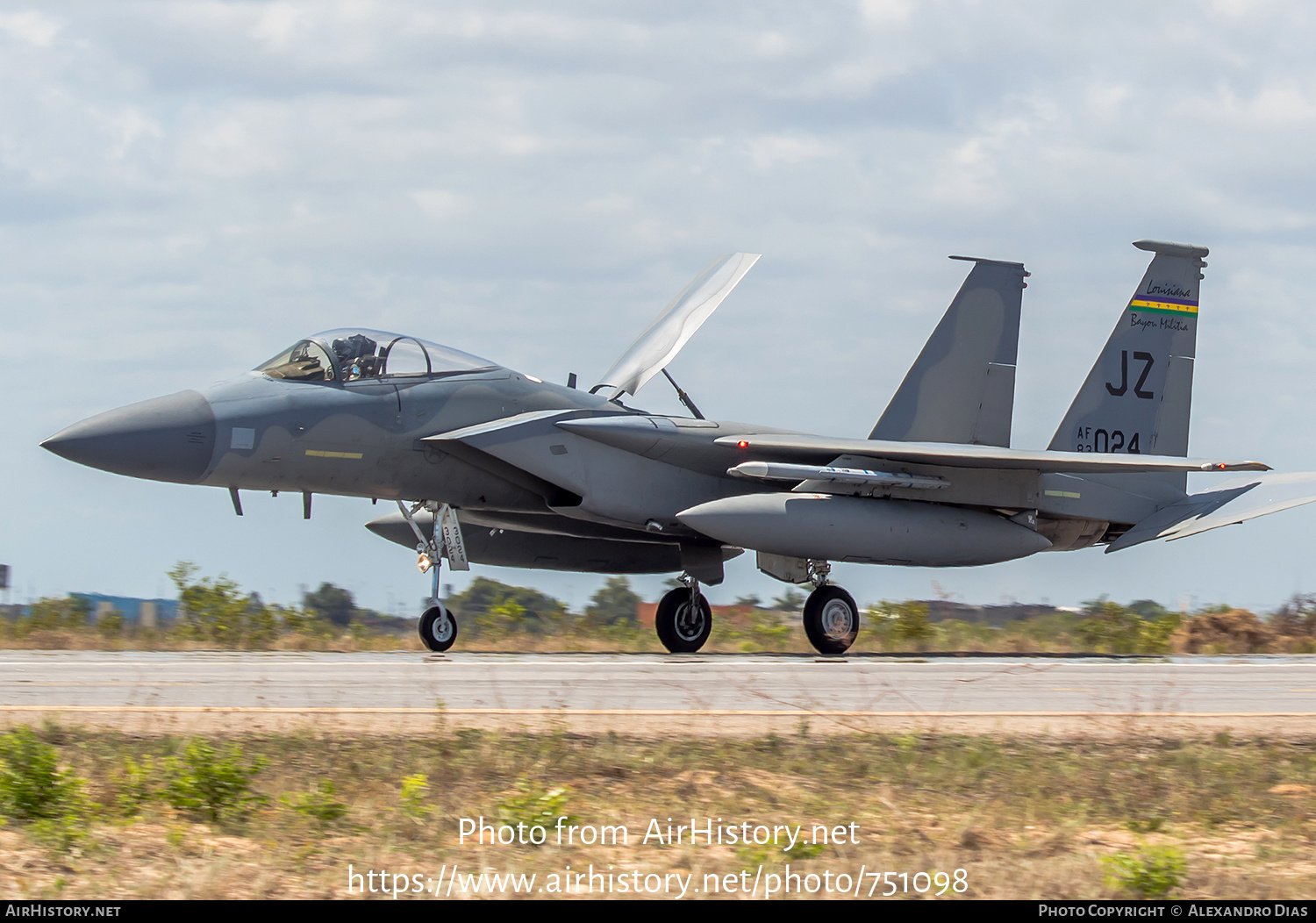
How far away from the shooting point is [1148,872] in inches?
196

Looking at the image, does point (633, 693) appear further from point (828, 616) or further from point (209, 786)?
point (828, 616)

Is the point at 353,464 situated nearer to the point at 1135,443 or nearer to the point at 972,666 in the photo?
the point at 972,666

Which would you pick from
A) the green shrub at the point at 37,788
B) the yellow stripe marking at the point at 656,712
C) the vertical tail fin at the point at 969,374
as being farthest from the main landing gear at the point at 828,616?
the green shrub at the point at 37,788

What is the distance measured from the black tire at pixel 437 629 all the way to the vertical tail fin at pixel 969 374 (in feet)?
20.6

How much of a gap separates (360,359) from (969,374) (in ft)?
26.2

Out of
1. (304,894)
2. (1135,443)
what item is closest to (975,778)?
(304,894)

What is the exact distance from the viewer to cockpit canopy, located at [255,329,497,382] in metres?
13.4

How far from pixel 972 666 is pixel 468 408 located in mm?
5797

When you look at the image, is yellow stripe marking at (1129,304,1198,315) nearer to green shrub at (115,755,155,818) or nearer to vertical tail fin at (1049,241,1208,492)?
vertical tail fin at (1049,241,1208,492)

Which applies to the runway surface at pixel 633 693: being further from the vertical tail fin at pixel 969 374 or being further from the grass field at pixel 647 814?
the vertical tail fin at pixel 969 374

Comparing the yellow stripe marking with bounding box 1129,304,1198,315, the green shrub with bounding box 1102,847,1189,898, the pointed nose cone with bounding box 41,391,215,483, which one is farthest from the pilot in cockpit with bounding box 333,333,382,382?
the yellow stripe marking with bounding box 1129,304,1198,315

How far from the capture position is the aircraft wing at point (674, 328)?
1661cm

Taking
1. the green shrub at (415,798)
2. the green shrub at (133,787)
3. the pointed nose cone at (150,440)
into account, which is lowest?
the green shrub at (133,787)

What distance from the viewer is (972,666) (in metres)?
12.9
